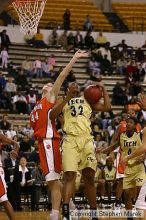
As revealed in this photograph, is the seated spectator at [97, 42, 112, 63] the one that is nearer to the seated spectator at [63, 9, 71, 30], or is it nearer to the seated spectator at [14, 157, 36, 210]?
the seated spectator at [63, 9, 71, 30]

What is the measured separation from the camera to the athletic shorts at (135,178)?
42.3 feet

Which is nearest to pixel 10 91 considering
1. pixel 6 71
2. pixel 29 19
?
pixel 6 71

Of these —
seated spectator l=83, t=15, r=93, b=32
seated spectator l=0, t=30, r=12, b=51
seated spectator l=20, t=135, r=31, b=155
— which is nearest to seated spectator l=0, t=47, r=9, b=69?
seated spectator l=0, t=30, r=12, b=51

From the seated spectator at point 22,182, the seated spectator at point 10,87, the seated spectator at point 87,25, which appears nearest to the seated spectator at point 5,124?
the seated spectator at point 10,87

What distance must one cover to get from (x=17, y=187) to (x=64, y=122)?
23.3 feet

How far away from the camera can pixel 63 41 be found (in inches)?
1171

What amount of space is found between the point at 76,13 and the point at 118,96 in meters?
7.40

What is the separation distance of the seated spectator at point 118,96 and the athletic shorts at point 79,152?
53.3 ft

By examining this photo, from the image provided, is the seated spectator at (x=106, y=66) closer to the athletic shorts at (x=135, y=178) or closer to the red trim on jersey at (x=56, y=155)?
the athletic shorts at (x=135, y=178)

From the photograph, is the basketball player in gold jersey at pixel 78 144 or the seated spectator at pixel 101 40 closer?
the basketball player in gold jersey at pixel 78 144

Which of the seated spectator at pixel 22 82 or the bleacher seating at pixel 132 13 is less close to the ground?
the bleacher seating at pixel 132 13

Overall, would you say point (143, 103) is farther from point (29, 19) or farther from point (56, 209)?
point (29, 19)

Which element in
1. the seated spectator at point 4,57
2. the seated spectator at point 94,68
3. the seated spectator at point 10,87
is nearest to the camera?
the seated spectator at point 10,87


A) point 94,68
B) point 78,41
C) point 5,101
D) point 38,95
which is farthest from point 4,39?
point 5,101
